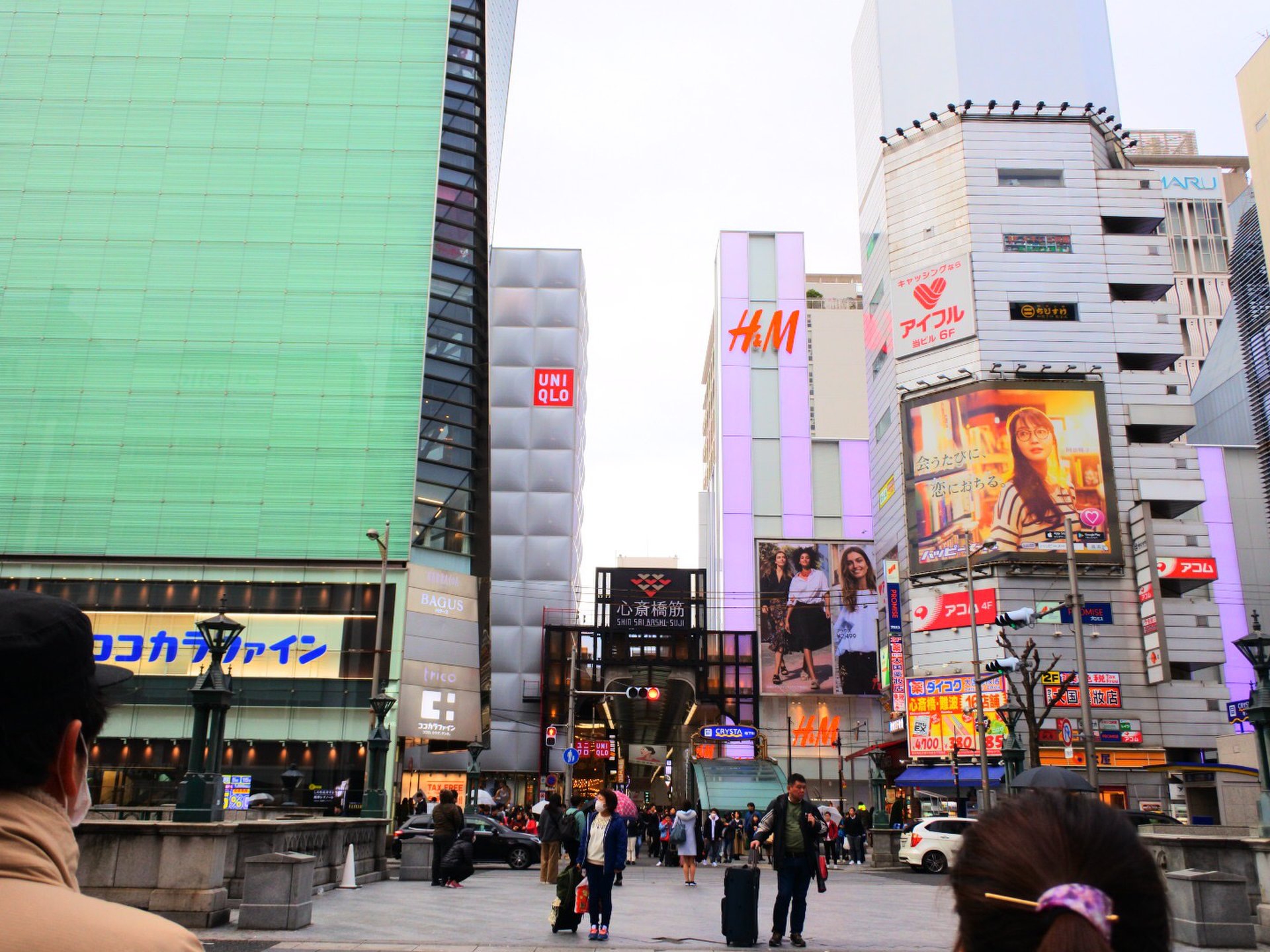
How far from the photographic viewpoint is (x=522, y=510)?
68250 millimetres

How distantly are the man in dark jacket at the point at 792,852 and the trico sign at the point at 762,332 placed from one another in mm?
76596

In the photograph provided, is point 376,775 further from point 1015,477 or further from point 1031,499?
point 1031,499

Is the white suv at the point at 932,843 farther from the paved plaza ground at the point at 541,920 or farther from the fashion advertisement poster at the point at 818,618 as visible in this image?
the fashion advertisement poster at the point at 818,618

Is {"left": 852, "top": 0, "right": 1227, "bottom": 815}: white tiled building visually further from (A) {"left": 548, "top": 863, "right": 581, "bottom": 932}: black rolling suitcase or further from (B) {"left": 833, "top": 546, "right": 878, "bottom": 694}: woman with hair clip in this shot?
(A) {"left": 548, "top": 863, "right": 581, "bottom": 932}: black rolling suitcase

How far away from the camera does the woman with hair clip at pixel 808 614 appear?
75.0 m

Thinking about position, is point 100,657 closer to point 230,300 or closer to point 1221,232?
point 230,300

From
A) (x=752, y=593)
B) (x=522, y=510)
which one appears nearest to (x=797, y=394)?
(x=752, y=593)

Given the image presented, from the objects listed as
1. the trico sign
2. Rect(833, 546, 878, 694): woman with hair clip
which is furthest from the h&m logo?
the trico sign

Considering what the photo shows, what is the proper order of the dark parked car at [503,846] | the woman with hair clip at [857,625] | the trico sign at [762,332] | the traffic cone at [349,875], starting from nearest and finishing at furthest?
the traffic cone at [349,875] → the dark parked car at [503,846] → the woman with hair clip at [857,625] → the trico sign at [762,332]

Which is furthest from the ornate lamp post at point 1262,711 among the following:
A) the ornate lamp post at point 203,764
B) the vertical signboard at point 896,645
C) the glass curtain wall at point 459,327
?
the vertical signboard at point 896,645

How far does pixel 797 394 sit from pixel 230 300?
50.4m

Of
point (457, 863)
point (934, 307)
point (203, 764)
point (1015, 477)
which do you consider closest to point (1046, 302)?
point (934, 307)

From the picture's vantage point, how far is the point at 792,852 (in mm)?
12922

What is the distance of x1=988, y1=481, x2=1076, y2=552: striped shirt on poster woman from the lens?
53656 mm
